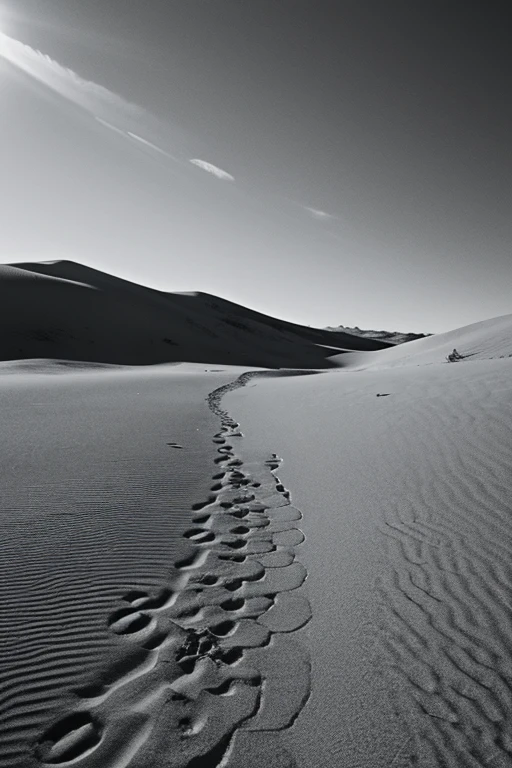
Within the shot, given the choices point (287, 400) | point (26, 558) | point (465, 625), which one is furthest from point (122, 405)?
point (465, 625)

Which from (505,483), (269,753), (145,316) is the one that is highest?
(145,316)

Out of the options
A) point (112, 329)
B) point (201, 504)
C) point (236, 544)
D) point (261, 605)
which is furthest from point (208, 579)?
point (112, 329)

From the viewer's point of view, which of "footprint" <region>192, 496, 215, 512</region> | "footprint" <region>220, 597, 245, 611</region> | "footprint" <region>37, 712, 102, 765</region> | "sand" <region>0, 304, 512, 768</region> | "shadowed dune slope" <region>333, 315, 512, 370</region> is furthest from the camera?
"shadowed dune slope" <region>333, 315, 512, 370</region>

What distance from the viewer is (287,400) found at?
1201 centimetres

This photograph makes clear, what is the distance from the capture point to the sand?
6.05ft

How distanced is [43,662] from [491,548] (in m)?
3.05

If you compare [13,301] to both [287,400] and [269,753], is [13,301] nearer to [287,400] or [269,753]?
[287,400]

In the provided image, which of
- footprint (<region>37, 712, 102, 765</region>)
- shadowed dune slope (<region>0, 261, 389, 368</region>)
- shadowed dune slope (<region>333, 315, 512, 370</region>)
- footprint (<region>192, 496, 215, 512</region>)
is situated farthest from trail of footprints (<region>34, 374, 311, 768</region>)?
shadowed dune slope (<region>0, 261, 389, 368</region>)

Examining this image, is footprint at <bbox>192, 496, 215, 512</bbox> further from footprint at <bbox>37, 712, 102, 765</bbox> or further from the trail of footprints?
footprint at <bbox>37, 712, 102, 765</bbox>

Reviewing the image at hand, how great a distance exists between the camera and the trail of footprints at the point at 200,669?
5.86 feet

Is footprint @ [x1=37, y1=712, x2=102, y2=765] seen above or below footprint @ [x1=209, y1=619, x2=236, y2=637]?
above

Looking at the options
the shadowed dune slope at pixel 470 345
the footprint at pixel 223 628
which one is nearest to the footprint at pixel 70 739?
the footprint at pixel 223 628

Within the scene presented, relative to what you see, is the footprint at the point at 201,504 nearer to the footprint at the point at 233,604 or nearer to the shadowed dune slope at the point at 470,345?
the footprint at the point at 233,604

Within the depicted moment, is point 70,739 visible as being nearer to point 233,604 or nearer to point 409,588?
point 233,604
